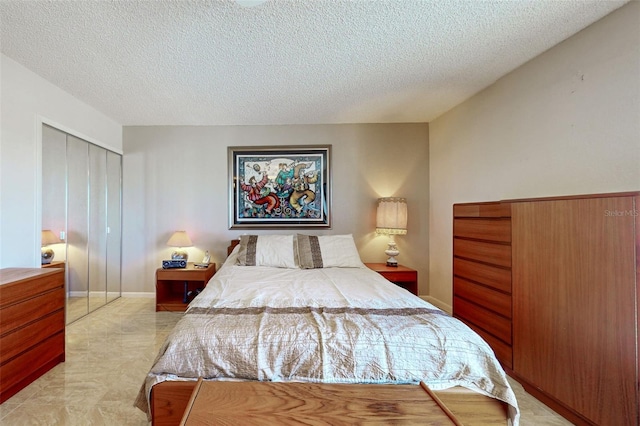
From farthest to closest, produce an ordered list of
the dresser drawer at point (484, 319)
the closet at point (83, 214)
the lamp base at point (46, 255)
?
1. the closet at point (83, 214)
2. the lamp base at point (46, 255)
3. the dresser drawer at point (484, 319)

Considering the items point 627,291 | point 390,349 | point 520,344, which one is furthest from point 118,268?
point 627,291

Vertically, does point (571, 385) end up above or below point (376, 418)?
below

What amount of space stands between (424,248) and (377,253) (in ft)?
2.14

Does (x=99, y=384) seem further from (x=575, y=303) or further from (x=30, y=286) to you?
(x=575, y=303)

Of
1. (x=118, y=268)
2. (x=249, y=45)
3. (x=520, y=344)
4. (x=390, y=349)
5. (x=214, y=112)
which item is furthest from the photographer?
(x=118, y=268)

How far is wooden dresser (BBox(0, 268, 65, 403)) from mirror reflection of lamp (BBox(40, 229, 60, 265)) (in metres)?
0.38

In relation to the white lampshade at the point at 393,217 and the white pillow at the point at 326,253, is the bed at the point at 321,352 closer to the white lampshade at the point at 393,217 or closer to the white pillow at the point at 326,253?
the white pillow at the point at 326,253

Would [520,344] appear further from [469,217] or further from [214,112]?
[214,112]

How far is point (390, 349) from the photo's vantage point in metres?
1.13

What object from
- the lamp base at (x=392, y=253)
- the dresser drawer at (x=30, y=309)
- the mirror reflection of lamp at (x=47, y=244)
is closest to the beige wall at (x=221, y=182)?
the lamp base at (x=392, y=253)

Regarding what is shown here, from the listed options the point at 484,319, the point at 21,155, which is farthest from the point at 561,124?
the point at 21,155

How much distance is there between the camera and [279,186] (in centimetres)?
329

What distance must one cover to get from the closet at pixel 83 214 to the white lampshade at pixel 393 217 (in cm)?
343

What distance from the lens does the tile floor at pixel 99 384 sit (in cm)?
142
